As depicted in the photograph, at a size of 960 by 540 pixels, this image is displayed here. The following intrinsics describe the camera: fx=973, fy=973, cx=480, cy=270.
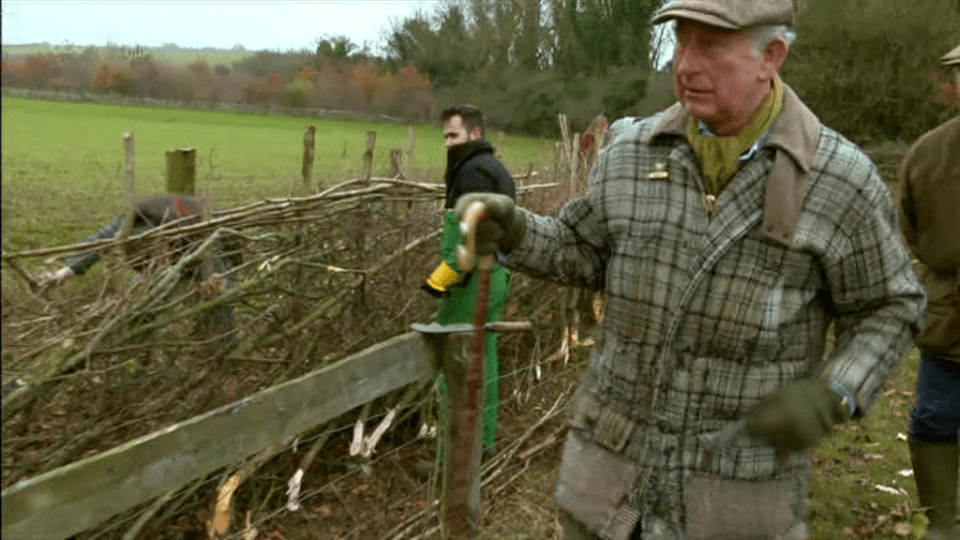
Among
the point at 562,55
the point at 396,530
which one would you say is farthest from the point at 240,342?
the point at 562,55

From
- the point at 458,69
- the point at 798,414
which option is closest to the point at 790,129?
the point at 798,414

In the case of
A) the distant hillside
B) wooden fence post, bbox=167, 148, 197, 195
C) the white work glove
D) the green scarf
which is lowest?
the white work glove

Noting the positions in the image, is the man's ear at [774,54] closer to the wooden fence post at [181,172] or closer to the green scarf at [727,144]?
the green scarf at [727,144]

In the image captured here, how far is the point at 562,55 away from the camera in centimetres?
592

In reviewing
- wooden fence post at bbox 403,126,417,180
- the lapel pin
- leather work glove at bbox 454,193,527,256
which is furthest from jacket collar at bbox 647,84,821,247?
wooden fence post at bbox 403,126,417,180

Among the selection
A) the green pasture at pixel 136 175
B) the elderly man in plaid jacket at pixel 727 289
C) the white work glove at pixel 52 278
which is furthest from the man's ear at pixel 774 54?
the white work glove at pixel 52 278

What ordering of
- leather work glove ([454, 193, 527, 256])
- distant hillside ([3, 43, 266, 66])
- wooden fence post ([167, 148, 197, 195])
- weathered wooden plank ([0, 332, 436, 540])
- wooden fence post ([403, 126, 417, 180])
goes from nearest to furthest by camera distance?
weathered wooden plank ([0, 332, 436, 540]) → distant hillside ([3, 43, 266, 66]) → leather work glove ([454, 193, 527, 256]) → wooden fence post ([167, 148, 197, 195]) → wooden fence post ([403, 126, 417, 180])

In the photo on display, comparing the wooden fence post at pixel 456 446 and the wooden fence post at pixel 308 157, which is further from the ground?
the wooden fence post at pixel 308 157

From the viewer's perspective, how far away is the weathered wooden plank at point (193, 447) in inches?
63.2

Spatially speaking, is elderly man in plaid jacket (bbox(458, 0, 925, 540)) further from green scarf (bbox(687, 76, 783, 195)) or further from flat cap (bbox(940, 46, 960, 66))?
flat cap (bbox(940, 46, 960, 66))

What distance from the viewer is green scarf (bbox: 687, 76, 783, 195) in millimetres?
2047

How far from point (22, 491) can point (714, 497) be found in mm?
1364

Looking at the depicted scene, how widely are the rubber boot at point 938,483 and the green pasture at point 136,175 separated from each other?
2.50 m

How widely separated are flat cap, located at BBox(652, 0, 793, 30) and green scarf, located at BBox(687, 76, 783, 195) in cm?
16
